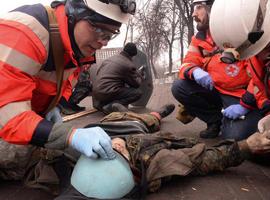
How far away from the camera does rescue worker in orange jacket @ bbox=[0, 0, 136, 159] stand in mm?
2186

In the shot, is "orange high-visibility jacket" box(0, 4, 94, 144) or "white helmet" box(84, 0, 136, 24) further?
"white helmet" box(84, 0, 136, 24)

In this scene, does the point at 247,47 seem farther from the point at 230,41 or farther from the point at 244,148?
the point at 244,148

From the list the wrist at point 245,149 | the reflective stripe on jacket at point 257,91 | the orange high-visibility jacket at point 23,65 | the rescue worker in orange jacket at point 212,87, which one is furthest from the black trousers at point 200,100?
the orange high-visibility jacket at point 23,65

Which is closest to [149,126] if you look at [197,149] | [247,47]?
[197,149]

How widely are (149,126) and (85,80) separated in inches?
148

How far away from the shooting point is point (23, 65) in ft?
7.48

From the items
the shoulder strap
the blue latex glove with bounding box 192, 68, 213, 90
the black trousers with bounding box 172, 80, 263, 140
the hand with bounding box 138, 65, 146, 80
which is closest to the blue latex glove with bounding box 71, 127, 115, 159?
the shoulder strap

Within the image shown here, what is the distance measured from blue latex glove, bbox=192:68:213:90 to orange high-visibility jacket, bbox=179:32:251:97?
0.08 meters

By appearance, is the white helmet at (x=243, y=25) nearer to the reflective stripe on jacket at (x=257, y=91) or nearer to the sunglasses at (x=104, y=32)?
the reflective stripe on jacket at (x=257, y=91)

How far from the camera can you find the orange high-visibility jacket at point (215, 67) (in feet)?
13.2

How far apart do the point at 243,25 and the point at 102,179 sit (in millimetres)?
1482

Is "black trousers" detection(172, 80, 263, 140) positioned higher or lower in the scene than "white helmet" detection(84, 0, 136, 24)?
lower

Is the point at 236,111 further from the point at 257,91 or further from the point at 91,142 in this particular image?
the point at 91,142

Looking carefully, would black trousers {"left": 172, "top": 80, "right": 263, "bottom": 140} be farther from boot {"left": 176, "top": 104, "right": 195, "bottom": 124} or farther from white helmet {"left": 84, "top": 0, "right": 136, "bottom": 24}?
white helmet {"left": 84, "top": 0, "right": 136, "bottom": 24}
